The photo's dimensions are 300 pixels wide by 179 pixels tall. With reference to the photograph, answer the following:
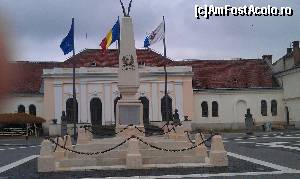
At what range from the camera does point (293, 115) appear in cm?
4781

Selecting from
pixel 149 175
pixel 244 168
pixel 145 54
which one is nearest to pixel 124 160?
pixel 149 175

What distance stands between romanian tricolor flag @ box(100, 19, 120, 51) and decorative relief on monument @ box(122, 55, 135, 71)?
866 cm

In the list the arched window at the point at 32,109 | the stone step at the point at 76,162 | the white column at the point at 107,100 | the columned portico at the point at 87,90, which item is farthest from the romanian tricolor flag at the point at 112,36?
the arched window at the point at 32,109

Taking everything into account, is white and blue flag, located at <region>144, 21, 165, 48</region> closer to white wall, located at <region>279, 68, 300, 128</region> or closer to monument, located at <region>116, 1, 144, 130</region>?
monument, located at <region>116, 1, 144, 130</region>

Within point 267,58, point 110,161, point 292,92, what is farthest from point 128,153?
point 267,58

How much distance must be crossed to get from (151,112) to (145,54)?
7.70 m

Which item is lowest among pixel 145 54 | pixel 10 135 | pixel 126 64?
pixel 10 135

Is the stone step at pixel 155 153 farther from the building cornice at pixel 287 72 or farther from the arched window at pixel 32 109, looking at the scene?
the building cornice at pixel 287 72

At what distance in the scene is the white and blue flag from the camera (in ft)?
104

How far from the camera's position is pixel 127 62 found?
56.8 ft

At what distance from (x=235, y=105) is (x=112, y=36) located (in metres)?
27.0

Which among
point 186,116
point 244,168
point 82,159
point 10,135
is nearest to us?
point 244,168

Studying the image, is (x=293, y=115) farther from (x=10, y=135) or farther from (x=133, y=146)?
(x=133, y=146)

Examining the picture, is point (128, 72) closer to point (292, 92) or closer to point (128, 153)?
point (128, 153)
